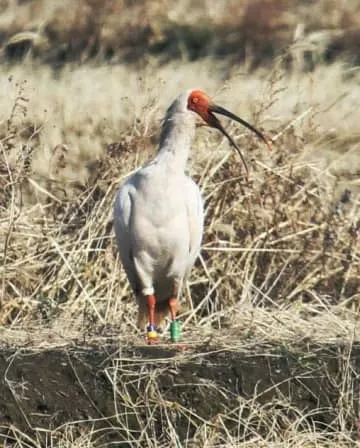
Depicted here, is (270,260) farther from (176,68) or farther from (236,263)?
(176,68)

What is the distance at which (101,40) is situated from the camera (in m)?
18.0

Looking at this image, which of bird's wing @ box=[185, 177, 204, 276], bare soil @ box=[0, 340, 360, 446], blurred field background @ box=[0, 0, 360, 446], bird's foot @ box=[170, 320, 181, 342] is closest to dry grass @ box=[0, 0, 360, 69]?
blurred field background @ box=[0, 0, 360, 446]

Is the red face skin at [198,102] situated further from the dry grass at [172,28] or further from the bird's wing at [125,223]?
the dry grass at [172,28]

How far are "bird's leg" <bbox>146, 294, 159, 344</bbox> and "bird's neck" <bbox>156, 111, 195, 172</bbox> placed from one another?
67cm

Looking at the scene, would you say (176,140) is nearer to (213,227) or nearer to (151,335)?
(151,335)

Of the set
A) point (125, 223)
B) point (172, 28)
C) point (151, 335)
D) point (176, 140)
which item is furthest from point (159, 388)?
point (172, 28)

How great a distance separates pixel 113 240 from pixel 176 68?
7149 millimetres

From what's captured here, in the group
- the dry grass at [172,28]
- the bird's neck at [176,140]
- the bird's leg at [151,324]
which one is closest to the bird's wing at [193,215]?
the bird's neck at [176,140]

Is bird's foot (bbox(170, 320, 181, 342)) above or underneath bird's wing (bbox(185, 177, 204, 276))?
underneath

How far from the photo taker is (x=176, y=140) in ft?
24.6

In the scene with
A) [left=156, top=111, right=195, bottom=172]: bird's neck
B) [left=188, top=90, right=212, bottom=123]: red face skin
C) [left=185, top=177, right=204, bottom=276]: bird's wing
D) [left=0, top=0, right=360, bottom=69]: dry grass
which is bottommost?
[left=0, top=0, right=360, bottom=69]: dry grass

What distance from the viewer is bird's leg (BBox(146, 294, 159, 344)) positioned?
736 cm

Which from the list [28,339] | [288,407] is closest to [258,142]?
[28,339]

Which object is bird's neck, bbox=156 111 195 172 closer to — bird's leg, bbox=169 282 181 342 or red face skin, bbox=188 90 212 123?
red face skin, bbox=188 90 212 123
